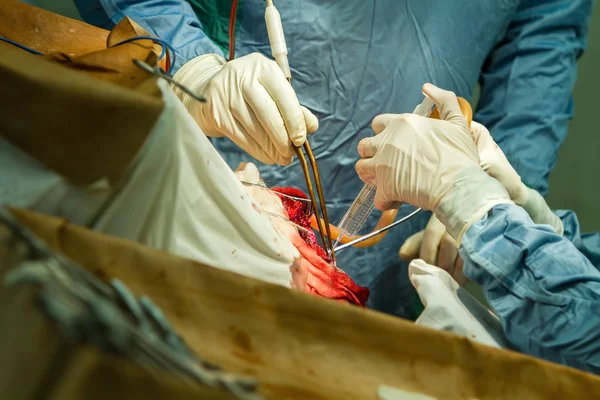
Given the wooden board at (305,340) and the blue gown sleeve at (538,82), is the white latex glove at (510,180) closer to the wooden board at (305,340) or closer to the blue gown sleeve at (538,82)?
the blue gown sleeve at (538,82)

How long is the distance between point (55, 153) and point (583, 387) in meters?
0.52

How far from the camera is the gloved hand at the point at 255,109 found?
2.91 feet

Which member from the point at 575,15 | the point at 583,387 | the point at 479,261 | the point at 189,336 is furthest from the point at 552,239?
the point at 575,15

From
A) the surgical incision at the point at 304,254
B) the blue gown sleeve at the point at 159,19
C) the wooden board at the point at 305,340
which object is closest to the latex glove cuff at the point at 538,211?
the surgical incision at the point at 304,254

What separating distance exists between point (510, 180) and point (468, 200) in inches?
12.1

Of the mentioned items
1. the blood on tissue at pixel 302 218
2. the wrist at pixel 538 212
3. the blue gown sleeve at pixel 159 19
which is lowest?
the wrist at pixel 538 212

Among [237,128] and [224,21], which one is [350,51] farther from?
[237,128]

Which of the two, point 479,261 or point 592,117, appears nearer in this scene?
point 479,261

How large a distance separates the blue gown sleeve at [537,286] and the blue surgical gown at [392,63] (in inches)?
28.7

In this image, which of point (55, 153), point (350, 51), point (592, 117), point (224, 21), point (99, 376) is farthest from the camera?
point (592, 117)

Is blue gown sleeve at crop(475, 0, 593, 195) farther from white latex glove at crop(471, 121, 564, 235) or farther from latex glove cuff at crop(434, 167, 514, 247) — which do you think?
latex glove cuff at crop(434, 167, 514, 247)

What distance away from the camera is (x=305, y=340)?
393 mm

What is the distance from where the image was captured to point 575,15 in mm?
1503

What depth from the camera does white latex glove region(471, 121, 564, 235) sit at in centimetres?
105
